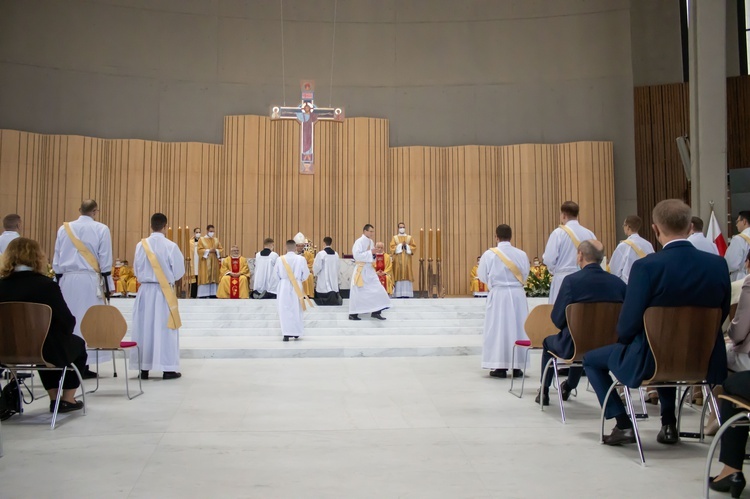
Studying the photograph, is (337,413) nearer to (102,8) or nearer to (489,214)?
(489,214)

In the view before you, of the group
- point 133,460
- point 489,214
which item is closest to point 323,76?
point 489,214

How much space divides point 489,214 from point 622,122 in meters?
3.86

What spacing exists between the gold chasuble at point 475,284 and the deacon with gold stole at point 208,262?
579cm

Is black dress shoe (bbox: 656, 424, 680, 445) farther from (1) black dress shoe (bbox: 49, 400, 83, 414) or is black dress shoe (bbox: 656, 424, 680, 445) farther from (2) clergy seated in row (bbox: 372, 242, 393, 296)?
(2) clergy seated in row (bbox: 372, 242, 393, 296)

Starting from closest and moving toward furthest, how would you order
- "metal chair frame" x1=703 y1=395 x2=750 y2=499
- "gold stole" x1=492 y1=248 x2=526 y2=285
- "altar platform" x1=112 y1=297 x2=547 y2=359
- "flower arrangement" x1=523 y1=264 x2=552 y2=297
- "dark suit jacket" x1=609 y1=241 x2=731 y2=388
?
"metal chair frame" x1=703 y1=395 x2=750 y2=499, "dark suit jacket" x1=609 y1=241 x2=731 y2=388, "gold stole" x1=492 y1=248 x2=526 y2=285, "altar platform" x1=112 y1=297 x2=547 y2=359, "flower arrangement" x1=523 y1=264 x2=552 y2=297

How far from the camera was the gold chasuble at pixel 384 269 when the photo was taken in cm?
1441

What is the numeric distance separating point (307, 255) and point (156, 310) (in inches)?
324

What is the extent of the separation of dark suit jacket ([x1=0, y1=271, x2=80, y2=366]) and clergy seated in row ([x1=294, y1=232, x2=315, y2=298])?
9.46 metres

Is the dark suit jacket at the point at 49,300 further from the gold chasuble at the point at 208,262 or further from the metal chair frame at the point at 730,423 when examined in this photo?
the gold chasuble at the point at 208,262

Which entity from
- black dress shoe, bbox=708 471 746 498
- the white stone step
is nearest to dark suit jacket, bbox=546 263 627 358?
black dress shoe, bbox=708 471 746 498

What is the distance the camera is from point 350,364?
26.7 ft

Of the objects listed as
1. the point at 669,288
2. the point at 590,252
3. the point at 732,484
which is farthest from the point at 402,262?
the point at 732,484

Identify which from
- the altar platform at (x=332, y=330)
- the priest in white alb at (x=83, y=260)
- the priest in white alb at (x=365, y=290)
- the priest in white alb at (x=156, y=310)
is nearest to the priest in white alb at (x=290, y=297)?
the altar platform at (x=332, y=330)

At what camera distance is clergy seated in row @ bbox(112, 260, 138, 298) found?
15539mm
